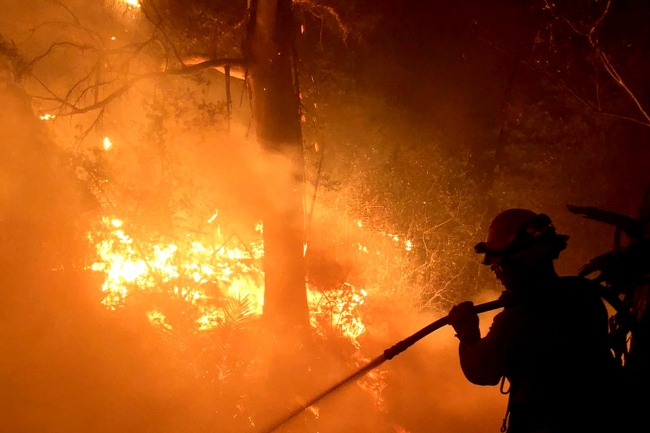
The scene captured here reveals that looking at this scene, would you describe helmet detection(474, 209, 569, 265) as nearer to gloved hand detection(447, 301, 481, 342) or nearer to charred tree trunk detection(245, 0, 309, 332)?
gloved hand detection(447, 301, 481, 342)

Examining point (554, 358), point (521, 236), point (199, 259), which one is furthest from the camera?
point (199, 259)

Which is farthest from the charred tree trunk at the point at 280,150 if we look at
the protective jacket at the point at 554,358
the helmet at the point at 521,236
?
the protective jacket at the point at 554,358

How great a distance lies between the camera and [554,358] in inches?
87.7

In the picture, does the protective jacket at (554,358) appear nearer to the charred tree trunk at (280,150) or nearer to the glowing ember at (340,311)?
the charred tree trunk at (280,150)

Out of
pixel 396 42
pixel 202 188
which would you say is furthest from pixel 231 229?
pixel 396 42

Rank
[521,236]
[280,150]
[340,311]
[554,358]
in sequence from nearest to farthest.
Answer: [554,358] < [521,236] < [280,150] < [340,311]

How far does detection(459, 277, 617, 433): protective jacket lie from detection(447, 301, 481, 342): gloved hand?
0.08m

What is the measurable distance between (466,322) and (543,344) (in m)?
0.39

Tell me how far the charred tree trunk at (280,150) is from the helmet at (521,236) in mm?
4231

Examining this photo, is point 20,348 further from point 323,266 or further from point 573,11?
point 573,11

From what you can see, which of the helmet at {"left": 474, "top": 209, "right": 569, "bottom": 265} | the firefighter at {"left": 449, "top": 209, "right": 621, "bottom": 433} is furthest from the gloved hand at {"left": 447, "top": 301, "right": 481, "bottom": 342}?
the helmet at {"left": 474, "top": 209, "right": 569, "bottom": 265}

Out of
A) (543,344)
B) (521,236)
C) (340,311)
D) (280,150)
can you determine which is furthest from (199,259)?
(543,344)

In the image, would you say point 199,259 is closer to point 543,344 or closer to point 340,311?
point 340,311

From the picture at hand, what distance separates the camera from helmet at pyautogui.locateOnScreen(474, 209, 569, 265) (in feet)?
7.97
